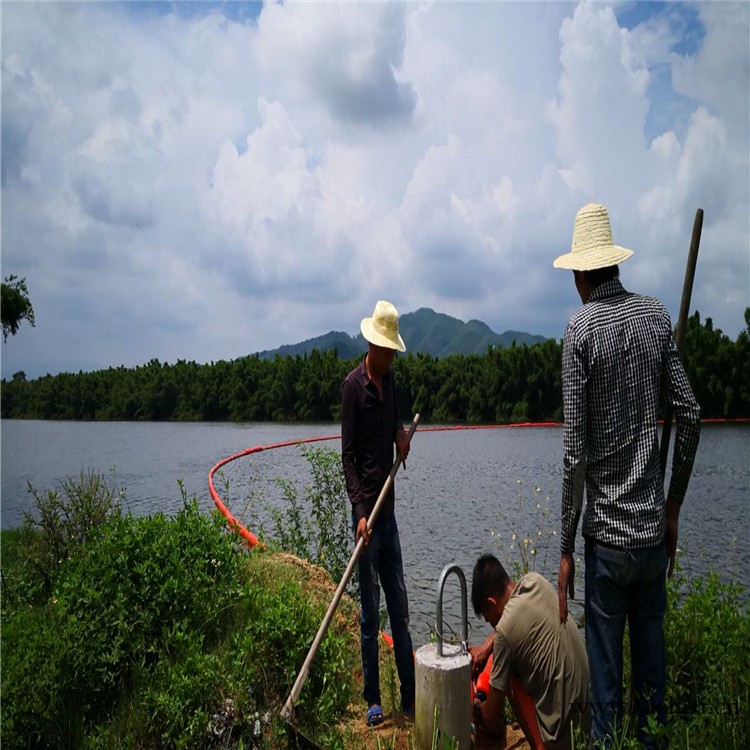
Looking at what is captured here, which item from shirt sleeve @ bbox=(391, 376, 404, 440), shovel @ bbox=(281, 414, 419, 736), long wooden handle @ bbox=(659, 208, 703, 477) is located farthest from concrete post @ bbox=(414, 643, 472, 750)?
long wooden handle @ bbox=(659, 208, 703, 477)

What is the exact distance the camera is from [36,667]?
12.2 feet

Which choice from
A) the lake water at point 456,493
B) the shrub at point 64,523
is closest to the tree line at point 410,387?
the lake water at point 456,493

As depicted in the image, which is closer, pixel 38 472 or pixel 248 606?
pixel 248 606

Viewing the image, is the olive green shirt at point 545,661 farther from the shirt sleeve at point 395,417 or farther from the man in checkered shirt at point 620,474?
the shirt sleeve at point 395,417

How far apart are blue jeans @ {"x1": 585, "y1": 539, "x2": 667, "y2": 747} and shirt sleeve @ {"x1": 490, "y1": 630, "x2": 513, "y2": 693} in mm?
442

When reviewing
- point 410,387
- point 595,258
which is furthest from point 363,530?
point 410,387

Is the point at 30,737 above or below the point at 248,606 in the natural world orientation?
below

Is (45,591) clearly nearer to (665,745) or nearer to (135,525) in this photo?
(135,525)

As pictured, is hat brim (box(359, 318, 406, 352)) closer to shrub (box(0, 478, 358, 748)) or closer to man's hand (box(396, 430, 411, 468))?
man's hand (box(396, 430, 411, 468))

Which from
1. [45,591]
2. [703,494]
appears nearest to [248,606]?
[45,591]

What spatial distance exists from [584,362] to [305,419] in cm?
5285

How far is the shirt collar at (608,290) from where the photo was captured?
2.78 m

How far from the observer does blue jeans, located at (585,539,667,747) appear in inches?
105

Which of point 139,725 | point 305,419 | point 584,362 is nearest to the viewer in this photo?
point 584,362
